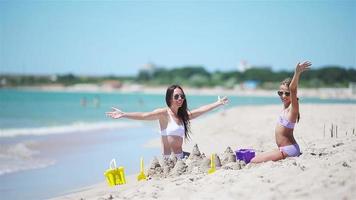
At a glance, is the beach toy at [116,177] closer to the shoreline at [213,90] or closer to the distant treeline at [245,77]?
the shoreline at [213,90]

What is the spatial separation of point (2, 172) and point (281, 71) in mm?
98258

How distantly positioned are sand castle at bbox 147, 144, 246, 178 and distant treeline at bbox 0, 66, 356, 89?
70916 mm

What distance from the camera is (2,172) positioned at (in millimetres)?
9500

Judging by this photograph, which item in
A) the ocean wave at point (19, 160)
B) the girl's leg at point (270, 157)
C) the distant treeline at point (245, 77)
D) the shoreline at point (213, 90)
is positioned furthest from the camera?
the distant treeline at point (245, 77)

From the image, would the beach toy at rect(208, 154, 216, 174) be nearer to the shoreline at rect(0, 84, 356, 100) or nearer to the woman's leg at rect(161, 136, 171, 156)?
the woman's leg at rect(161, 136, 171, 156)

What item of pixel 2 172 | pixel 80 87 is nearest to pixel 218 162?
pixel 2 172

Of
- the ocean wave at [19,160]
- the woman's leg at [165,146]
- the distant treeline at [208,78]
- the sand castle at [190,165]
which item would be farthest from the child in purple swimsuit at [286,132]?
the distant treeline at [208,78]

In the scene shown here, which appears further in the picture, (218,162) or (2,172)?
(2,172)

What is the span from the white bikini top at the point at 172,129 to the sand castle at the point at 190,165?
33 centimetres

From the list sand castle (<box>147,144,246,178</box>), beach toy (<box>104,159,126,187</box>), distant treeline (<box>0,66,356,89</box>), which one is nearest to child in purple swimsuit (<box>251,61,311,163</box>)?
sand castle (<box>147,144,246,178</box>)

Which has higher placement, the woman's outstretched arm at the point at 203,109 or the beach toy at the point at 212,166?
the woman's outstretched arm at the point at 203,109

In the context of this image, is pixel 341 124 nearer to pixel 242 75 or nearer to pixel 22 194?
pixel 22 194

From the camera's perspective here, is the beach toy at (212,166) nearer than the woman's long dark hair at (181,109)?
Yes

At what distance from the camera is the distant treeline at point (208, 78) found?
87.0 metres
